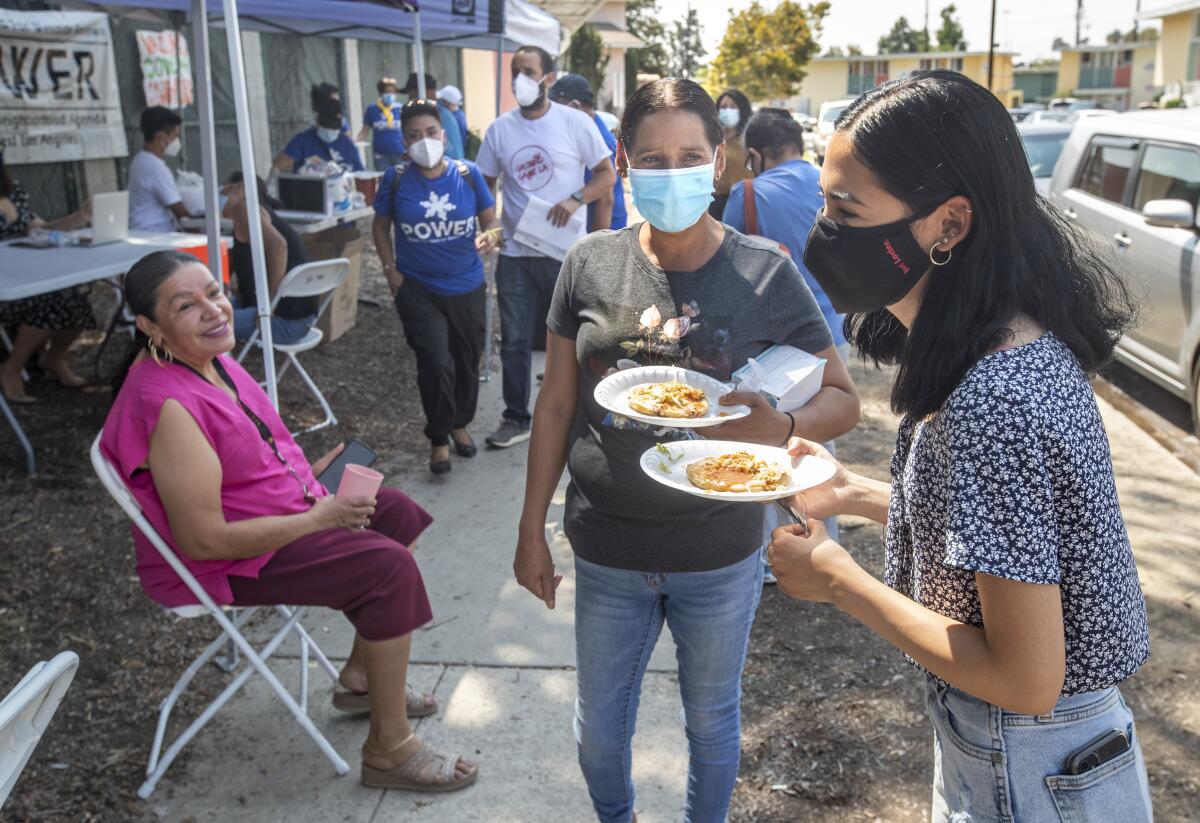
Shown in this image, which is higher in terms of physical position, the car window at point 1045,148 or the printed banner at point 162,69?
the printed banner at point 162,69

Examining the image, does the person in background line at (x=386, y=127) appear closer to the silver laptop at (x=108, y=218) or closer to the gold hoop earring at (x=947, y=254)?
the silver laptop at (x=108, y=218)

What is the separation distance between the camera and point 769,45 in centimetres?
4844

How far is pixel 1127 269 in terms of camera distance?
68.3 inches

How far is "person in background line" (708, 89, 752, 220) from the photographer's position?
703cm

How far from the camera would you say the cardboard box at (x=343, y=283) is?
8.00m

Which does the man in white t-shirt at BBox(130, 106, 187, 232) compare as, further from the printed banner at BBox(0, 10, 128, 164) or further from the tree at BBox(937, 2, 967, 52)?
the tree at BBox(937, 2, 967, 52)

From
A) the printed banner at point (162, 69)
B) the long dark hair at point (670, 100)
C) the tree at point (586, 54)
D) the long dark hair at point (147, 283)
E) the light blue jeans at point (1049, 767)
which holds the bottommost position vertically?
the light blue jeans at point (1049, 767)

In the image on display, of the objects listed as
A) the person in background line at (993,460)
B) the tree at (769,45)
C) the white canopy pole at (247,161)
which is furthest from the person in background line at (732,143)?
the tree at (769,45)

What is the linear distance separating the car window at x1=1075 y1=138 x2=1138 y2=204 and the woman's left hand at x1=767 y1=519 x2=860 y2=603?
7033 millimetres

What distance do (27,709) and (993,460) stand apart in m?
1.47

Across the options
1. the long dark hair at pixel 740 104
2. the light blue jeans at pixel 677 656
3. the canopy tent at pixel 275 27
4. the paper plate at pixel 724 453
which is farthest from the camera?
the long dark hair at pixel 740 104

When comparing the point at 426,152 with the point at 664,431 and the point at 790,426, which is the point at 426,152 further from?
the point at 790,426

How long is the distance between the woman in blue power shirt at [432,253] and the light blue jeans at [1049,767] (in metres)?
4.53

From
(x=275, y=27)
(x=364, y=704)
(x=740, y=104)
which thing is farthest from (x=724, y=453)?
(x=275, y=27)
